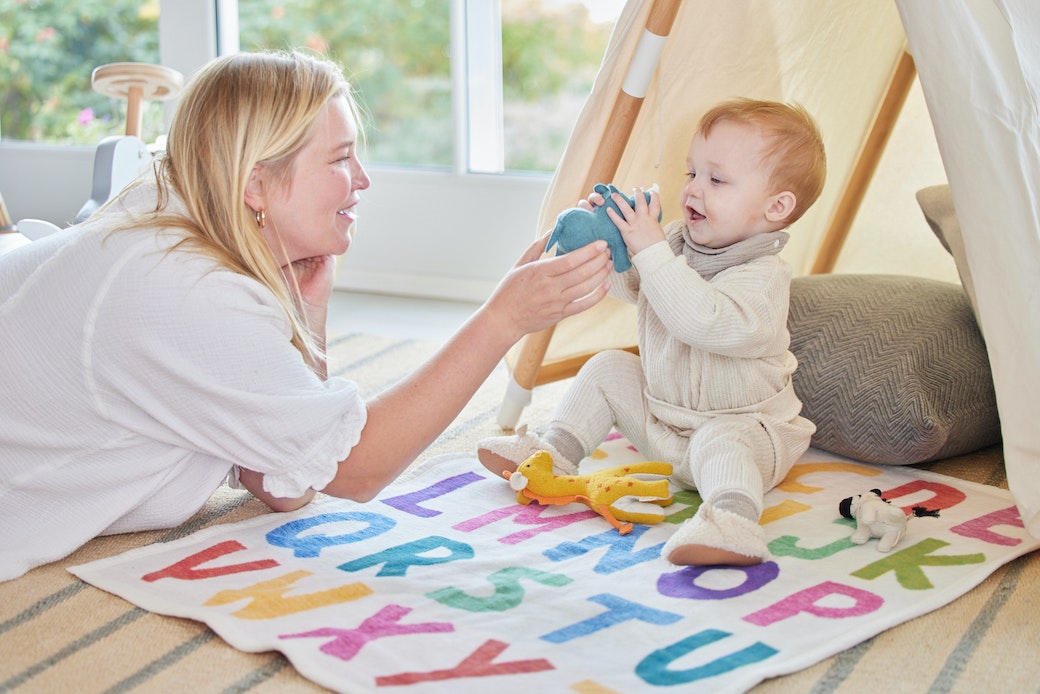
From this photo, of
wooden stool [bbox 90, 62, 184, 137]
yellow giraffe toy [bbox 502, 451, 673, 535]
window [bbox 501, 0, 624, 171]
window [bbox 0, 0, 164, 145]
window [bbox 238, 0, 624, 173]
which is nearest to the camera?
yellow giraffe toy [bbox 502, 451, 673, 535]

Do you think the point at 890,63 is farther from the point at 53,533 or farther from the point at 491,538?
the point at 53,533

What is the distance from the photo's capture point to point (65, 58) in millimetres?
3062

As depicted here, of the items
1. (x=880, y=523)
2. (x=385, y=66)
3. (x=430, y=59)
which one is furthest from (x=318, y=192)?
(x=385, y=66)

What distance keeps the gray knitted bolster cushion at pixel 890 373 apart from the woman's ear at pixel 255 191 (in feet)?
2.52

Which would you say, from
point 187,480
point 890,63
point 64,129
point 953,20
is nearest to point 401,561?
point 187,480

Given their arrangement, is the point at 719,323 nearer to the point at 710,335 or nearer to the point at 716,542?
the point at 710,335

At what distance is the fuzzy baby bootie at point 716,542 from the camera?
115 centimetres

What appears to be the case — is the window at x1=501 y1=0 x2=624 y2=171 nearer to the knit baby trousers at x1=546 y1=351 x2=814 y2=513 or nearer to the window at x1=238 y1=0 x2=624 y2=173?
the window at x1=238 y1=0 x2=624 y2=173

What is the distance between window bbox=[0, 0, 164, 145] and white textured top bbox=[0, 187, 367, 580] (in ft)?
6.43

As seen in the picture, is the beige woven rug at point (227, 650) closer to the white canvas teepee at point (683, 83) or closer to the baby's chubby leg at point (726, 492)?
the baby's chubby leg at point (726, 492)

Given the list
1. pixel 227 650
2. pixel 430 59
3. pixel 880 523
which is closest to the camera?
pixel 227 650

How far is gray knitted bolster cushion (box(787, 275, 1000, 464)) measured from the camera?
4.80ft

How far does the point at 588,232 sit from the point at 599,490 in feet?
1.01

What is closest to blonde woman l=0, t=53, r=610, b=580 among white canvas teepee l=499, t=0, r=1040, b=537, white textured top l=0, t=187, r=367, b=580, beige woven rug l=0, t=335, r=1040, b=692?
white textured top l=0, t=187, r=367, b=580
